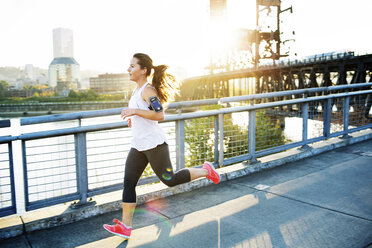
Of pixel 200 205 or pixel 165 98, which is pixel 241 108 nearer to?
pixel 200 205

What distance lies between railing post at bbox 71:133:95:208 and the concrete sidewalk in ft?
0.93

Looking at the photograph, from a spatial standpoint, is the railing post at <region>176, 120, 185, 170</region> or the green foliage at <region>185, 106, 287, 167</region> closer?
the railing post at <region>176, 120, 185, 170</region>

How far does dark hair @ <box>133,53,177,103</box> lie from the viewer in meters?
3.14

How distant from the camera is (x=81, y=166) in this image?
377 cm

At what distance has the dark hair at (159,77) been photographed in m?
3.14

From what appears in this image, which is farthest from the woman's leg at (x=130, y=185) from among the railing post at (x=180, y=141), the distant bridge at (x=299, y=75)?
the distant bridge at (x=299, y=75)

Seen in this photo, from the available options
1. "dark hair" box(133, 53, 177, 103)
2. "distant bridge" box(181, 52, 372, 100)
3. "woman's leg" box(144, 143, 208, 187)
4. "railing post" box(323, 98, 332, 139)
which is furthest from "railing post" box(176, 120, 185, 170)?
"distant bridge" box(181, 52, 372, 100)

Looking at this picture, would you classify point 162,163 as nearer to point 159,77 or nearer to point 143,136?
point 143,136

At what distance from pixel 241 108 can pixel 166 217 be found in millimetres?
2273

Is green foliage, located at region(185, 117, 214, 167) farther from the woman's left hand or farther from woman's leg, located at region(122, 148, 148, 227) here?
the woman's left hand

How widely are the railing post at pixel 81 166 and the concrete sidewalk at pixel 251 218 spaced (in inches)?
11.2

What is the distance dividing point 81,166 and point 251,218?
79.5 inches

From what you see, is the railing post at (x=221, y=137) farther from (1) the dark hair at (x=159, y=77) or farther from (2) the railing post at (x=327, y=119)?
(2) the railing post at (x=327, y=119)

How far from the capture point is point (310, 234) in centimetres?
305
